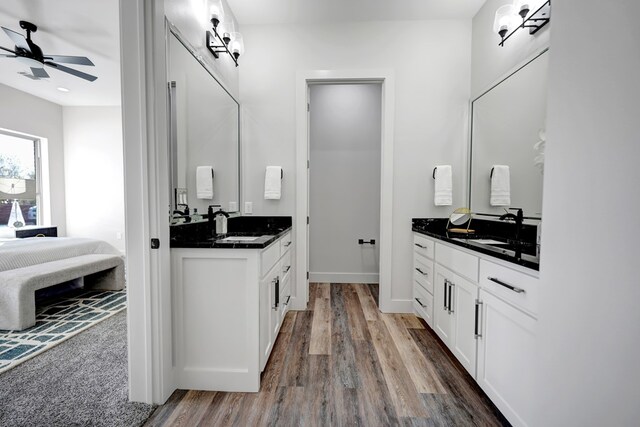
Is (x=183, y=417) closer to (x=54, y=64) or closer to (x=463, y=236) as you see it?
(x=463, y=236)

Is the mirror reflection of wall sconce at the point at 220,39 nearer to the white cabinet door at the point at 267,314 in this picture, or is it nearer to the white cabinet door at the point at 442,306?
the white cabinet door at the point at 267,314

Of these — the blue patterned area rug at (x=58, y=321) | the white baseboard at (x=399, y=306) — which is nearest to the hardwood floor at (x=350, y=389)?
the white baseboard at (x=399, y=306)

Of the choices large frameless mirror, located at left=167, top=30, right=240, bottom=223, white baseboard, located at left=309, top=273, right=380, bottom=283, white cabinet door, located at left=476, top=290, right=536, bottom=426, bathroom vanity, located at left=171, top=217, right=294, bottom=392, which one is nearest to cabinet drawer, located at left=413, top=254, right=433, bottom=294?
white cabinet door, located at left=476, top=290, right=536, bottom=426

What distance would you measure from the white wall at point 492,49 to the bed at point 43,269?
422cm

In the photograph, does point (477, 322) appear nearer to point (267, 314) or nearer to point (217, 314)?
point (267, 314)

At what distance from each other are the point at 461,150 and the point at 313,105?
1.96 metres

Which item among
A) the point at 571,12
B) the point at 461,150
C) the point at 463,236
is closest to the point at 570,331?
the point at 571,12

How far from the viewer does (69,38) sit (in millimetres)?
2984

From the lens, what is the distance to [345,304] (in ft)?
9.37

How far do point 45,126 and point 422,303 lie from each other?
258 inches

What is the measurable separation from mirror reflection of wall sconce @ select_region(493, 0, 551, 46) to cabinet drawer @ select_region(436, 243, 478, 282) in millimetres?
1590

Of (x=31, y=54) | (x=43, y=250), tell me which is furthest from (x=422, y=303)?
(x=31, y=54)

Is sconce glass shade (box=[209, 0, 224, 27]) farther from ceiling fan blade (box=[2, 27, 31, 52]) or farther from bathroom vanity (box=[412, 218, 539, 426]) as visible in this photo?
bathroom vanity (box=[412, 218, 539, 426])

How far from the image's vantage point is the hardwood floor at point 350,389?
1.34m
